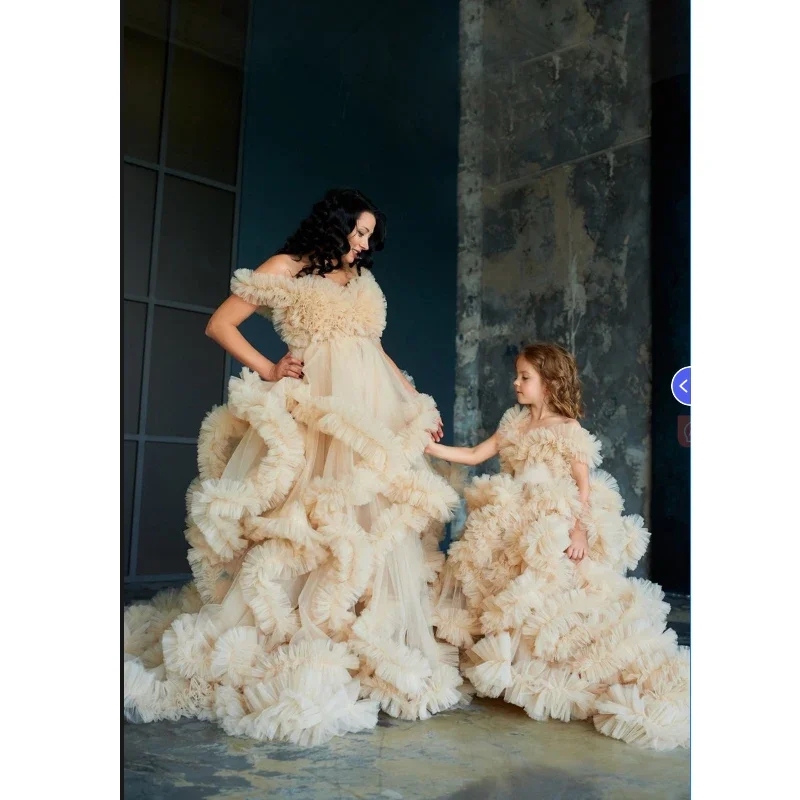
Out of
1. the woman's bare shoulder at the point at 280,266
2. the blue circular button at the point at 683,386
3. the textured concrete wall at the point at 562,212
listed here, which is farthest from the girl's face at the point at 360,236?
the blue circular button at the point at 683,386

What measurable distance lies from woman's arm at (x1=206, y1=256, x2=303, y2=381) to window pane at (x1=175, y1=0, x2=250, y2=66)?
1.50 feet

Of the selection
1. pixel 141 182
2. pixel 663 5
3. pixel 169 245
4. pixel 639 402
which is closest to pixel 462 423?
pixel 639 402

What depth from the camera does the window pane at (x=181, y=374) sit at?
169cm

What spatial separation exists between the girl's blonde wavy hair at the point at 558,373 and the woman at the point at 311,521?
10.1 inches

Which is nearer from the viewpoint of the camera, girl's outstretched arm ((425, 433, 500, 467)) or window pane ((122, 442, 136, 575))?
window pane ((122, 442, 136, 575))

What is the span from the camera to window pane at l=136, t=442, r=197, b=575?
167 centimetres

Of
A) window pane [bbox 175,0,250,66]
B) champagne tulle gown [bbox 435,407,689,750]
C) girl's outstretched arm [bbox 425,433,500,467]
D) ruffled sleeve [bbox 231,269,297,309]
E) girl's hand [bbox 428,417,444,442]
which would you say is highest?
window pane [bbox 175,0,250,66]

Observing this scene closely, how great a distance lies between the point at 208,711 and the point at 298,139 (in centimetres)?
122

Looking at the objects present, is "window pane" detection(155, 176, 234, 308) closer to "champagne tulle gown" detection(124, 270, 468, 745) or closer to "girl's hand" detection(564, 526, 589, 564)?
"champagne tulle gown" detection(124, 270, 468, 745)

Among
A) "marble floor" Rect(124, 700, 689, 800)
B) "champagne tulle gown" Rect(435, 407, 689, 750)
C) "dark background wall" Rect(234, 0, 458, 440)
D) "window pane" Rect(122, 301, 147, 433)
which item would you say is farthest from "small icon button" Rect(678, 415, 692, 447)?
"window pane" Rect(122, 301, 147, 433)

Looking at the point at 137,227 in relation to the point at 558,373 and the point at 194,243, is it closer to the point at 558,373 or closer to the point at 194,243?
the point at 194,243

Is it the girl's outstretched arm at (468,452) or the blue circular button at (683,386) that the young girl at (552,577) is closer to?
the girl's outstretched arm at (468,452)
